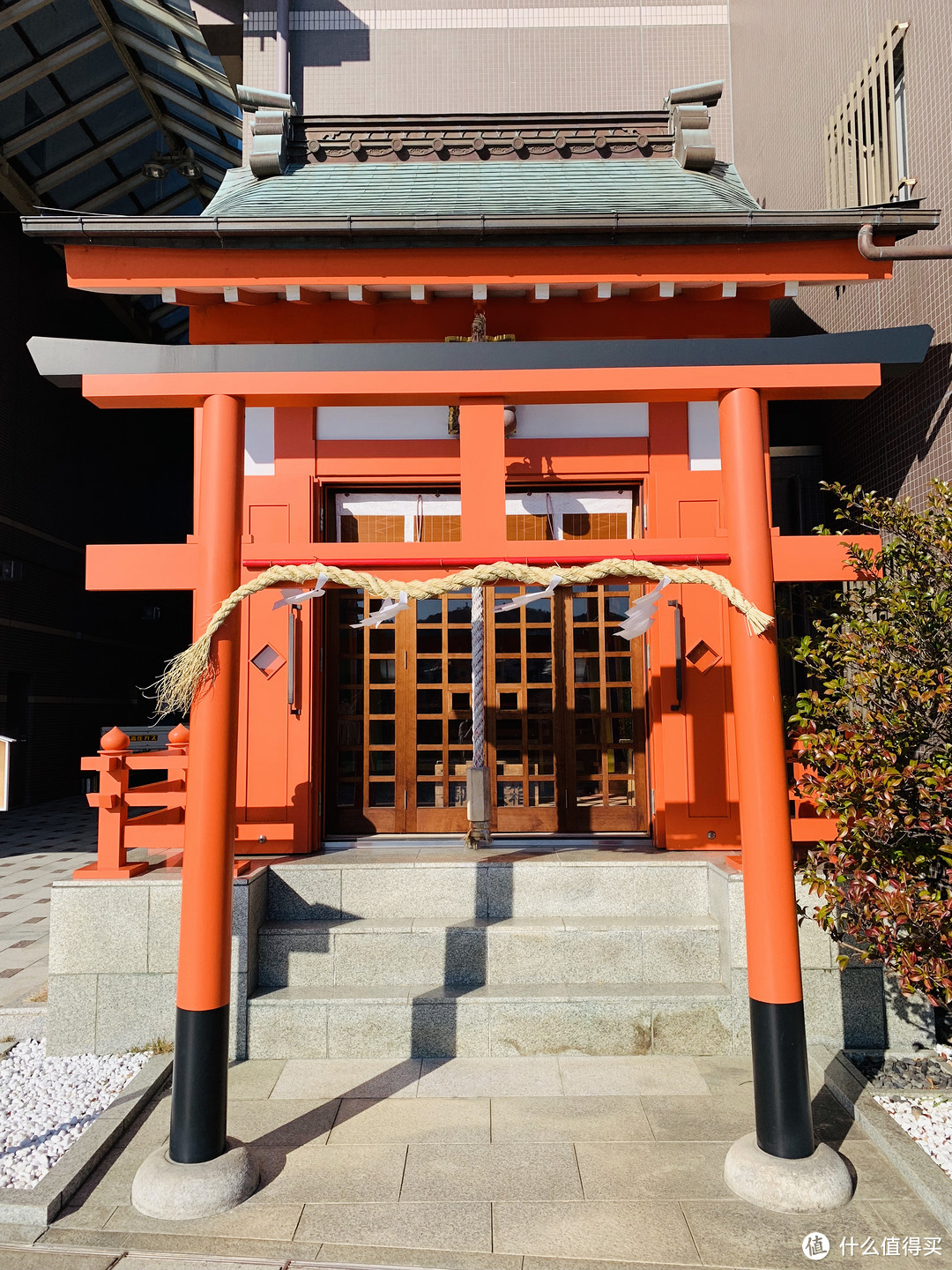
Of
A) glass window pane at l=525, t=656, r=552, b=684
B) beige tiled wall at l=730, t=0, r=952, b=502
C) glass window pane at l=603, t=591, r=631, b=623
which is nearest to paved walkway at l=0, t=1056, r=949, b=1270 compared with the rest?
glass window pane at l=525, t=656, r=552, b=684

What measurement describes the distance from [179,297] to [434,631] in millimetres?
3159

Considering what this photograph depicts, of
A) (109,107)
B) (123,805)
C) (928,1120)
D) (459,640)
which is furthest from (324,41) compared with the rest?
(928,1120)

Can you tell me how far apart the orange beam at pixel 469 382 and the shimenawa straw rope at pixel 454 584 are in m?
0.85

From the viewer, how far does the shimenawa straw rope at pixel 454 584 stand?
363 cm

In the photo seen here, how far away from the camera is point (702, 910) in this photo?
5.39 m

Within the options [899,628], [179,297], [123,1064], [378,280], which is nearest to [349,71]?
[179,297]

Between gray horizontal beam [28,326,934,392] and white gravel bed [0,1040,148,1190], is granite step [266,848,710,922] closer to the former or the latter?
white gravel bed [0,1040,148,1190]

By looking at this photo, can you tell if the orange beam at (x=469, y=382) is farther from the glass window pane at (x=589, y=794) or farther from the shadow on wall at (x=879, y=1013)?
the glass window pane at (x=589, y=794)

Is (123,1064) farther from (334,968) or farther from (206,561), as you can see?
(206,561)

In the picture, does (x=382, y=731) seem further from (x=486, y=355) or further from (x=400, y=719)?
(x=486, y=355)

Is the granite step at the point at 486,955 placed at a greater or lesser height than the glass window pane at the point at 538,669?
lesser

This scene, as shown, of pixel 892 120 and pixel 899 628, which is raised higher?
pixel 892 120

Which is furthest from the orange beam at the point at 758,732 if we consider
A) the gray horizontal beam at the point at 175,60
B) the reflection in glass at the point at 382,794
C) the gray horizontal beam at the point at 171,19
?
the gray horizontal beam at the point at 175,60

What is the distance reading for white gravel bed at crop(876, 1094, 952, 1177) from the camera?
12.3 feet
